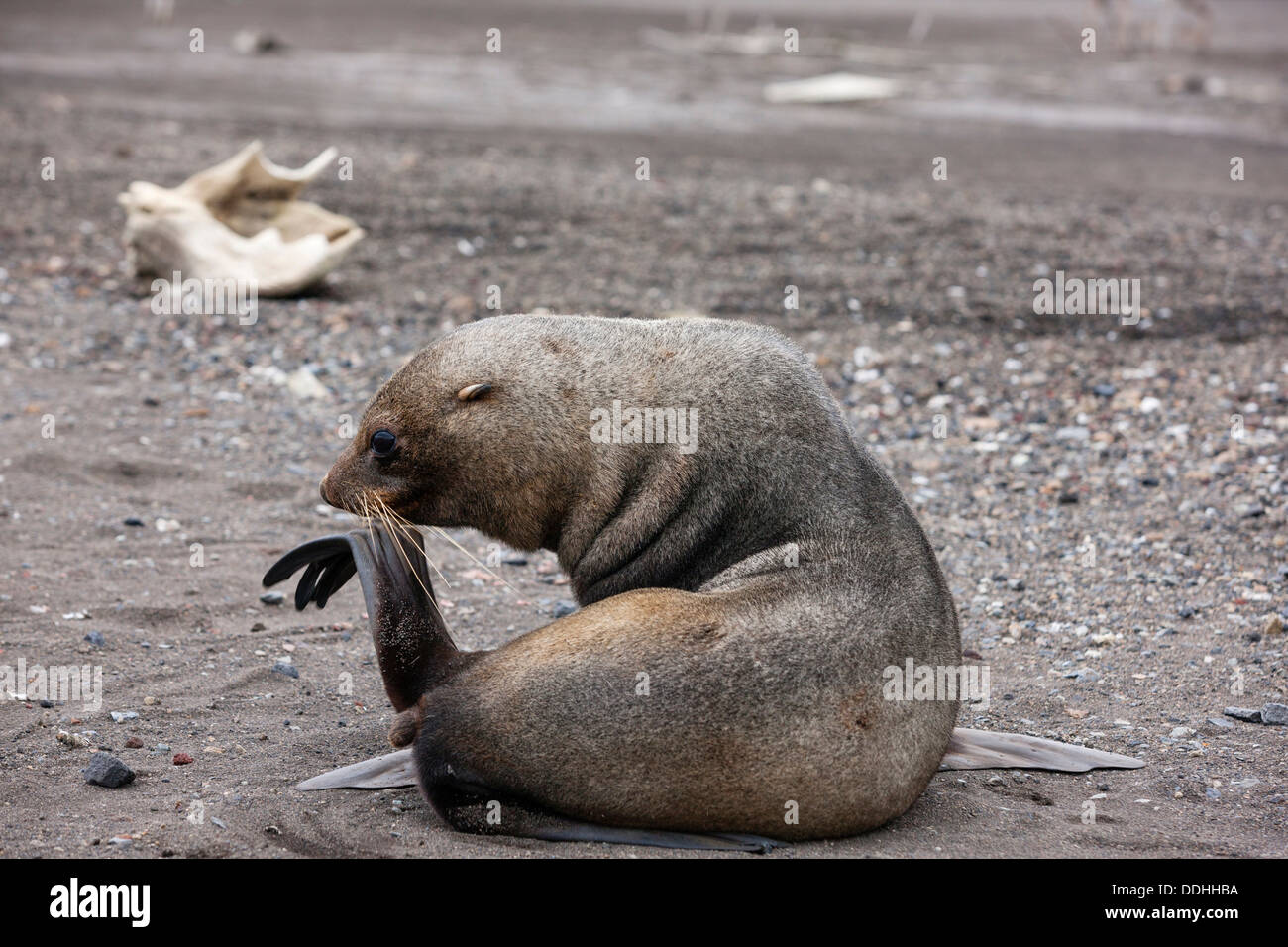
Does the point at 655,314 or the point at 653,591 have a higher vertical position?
the point at 655,314

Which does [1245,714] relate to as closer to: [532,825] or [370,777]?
[532,825]

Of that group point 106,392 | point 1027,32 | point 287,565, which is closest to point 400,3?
point 1027,32

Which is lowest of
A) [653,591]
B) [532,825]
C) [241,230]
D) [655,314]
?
[532,825]

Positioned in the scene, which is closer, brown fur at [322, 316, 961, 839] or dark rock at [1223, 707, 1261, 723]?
brown fur at [322, 316, 961, 839]

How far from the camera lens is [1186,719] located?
5.70 metres

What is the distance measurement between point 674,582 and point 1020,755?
1.46m

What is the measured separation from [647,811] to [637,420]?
1320mm

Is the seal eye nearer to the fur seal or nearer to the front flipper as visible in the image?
the fur seal

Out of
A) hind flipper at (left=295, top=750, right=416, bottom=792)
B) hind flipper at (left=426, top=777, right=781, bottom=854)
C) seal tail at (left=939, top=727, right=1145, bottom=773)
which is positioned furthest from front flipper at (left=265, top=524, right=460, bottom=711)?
seal tail at (left=939, top=727, right=1145, bottom=773)

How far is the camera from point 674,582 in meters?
4.79

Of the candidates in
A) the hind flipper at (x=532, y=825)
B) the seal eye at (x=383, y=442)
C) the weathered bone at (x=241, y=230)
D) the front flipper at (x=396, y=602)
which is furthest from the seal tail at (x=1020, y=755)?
the weathered bone at (x=241, y=230)

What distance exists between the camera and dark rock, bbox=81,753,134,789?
4750 millimetres

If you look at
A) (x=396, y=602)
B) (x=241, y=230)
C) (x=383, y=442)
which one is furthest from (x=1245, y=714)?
(x=241, y=230)

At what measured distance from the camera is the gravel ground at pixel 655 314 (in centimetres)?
505
